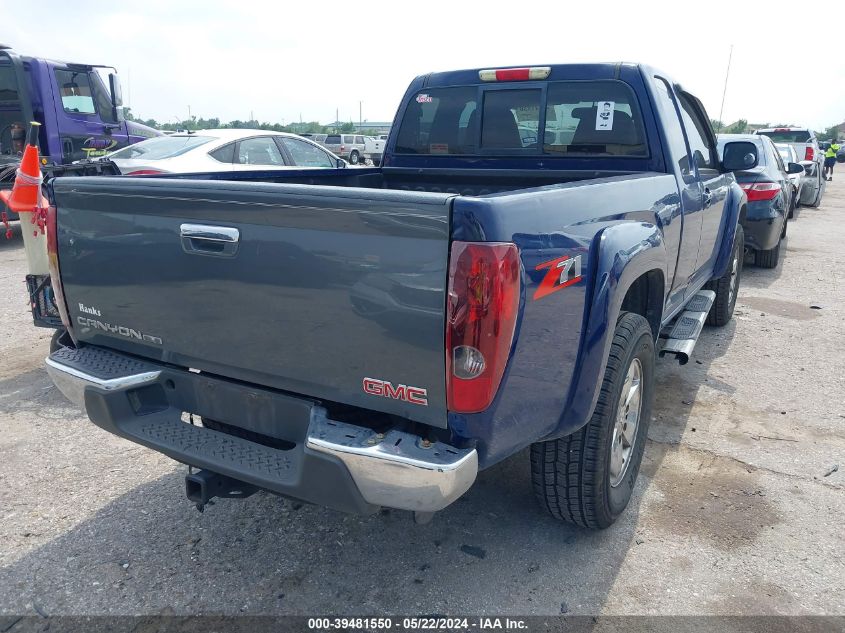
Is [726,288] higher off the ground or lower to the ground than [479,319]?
lower

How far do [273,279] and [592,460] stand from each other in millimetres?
1439

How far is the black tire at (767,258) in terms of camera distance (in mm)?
8759

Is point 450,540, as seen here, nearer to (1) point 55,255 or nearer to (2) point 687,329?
(1) point 55,255

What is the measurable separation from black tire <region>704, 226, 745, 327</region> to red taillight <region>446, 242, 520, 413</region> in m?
4.21

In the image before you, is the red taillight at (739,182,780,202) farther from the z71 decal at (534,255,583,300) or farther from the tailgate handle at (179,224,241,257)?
the tailgate handle at (179,224,241,257)

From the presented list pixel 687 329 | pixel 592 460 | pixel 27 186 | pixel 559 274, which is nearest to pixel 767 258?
pixel 687 329

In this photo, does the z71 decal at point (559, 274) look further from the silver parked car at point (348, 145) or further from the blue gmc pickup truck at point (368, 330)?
the silver parked car at point (348, 145)

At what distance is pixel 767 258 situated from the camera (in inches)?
347

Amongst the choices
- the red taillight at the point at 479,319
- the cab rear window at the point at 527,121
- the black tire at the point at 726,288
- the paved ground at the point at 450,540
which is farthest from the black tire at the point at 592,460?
the black tire at the point at 726,288

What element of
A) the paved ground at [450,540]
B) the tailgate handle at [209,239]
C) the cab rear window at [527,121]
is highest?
the cab rear window at [527,121]

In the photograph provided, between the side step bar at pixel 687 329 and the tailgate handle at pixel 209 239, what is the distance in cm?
266

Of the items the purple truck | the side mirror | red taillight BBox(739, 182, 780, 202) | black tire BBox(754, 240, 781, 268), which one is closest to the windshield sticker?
the side mirror

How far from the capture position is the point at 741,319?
6.55m

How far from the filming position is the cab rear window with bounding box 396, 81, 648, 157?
3850 millimetres
